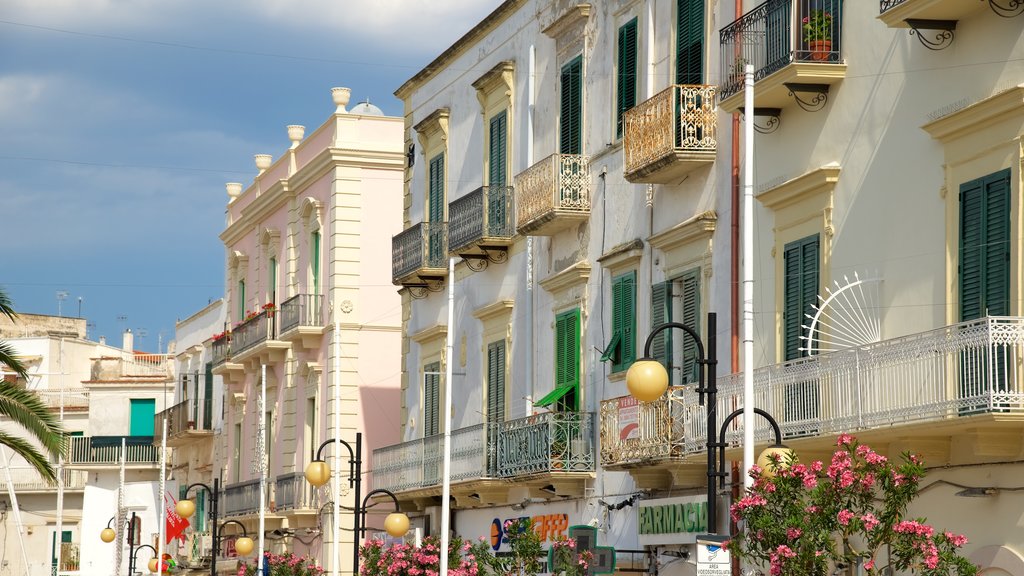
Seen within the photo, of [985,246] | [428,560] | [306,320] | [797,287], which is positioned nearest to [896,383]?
[985,246]

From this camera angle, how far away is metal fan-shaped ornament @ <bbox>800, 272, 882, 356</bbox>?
757 inches

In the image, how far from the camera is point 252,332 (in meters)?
46.3

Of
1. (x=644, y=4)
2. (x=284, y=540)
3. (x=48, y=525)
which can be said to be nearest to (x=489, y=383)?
(x=644, y=4)

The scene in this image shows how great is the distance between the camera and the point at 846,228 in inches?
782

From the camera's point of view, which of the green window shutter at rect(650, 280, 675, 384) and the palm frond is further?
the green window shutter at rect(650, 280, 675, 384)

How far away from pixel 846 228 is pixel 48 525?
49.5 m

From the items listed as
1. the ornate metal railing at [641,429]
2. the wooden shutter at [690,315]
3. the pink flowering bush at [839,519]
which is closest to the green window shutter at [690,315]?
the wooden shutter at [690,315]

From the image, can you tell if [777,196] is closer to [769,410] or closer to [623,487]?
[769,410]

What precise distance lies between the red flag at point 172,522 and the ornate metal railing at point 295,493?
489 inches

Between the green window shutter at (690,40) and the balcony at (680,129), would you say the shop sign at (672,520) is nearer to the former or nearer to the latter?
the balcony at (680,129)

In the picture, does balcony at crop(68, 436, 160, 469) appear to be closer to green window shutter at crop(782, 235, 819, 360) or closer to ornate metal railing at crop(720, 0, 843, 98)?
ornate metal railing at crop(720, 0, 843, 98)

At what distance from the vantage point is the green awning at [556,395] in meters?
27.2

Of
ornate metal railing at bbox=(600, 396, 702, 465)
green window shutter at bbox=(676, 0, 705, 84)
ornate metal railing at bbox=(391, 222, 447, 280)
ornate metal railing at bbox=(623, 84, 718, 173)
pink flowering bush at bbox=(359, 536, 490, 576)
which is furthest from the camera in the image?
ornate metal railing at bbox=(391, 222, 447, 280)

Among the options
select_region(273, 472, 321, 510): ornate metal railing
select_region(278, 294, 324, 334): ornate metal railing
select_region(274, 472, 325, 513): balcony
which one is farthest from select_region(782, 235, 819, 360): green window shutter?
select_region(278, 294, 324, 334): ornate metal railing
